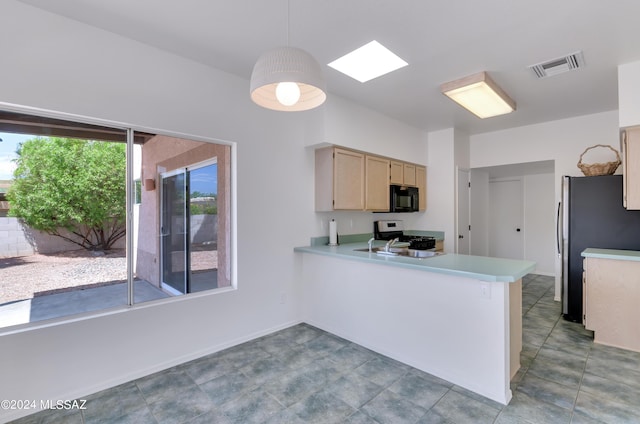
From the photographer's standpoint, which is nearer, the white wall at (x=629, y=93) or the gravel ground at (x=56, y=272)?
the gravel ground at (x=56, y=272)

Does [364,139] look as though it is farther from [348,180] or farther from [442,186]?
[442,186]

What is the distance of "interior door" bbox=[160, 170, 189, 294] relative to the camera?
9.99 feet

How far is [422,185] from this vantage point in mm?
4973

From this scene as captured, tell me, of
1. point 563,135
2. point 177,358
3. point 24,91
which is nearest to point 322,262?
point 177,358

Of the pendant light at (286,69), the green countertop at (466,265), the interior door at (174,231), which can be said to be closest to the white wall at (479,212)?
the green countertop at (466,265)

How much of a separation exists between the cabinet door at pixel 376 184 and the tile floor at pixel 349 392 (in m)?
1.83

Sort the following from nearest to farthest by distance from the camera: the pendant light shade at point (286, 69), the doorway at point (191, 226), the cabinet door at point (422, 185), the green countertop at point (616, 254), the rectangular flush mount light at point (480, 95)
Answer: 1. the pendant light shade at point (286, 69)
2. the green countertop at point (616, 254)
3. the rectangular flush mount light at point (480, 95)
4. the doorway at point (191, 226)
5. the cabinet door at point (422, 185)

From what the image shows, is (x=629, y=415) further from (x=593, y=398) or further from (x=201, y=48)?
(x=201, y=48)

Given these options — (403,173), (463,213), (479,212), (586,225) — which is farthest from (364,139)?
(479,212)

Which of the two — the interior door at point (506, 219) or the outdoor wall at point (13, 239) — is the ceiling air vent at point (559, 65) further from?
the outdoor wall at point (13, 239)

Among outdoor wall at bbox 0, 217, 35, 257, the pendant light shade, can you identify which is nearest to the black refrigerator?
the pendant light shade

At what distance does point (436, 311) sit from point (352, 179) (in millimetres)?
1858

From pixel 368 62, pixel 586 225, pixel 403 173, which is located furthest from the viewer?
pixel 403 173

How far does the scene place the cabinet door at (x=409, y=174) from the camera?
15.2ft
